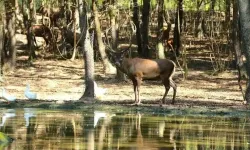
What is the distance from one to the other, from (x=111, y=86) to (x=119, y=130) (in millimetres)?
12376

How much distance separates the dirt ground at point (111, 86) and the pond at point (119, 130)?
250 centimetres

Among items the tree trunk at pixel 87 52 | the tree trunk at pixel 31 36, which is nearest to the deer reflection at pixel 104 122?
the tree trunk at pixel 87 52

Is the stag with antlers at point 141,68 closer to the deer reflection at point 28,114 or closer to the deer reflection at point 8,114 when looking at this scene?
the deer reflection at point 28,114

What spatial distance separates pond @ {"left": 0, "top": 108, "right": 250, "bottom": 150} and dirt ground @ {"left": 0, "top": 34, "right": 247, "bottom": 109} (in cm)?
250

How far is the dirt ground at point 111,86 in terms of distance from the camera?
2237cm

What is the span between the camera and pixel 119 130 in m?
14.6

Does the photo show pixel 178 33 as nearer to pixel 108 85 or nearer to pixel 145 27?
pixel 145 27

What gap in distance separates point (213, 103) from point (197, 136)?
778 cm

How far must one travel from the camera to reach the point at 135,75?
20391mm

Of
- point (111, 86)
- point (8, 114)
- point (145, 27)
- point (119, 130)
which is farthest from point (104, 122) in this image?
point (145, 27)

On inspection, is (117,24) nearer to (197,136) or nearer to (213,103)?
(213,103)

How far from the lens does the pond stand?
484 inches

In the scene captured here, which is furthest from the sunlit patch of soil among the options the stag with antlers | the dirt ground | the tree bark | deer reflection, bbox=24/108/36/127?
deer reflection, bbox=24/108/36/127

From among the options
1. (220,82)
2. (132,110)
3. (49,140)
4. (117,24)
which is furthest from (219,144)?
(117,24)
